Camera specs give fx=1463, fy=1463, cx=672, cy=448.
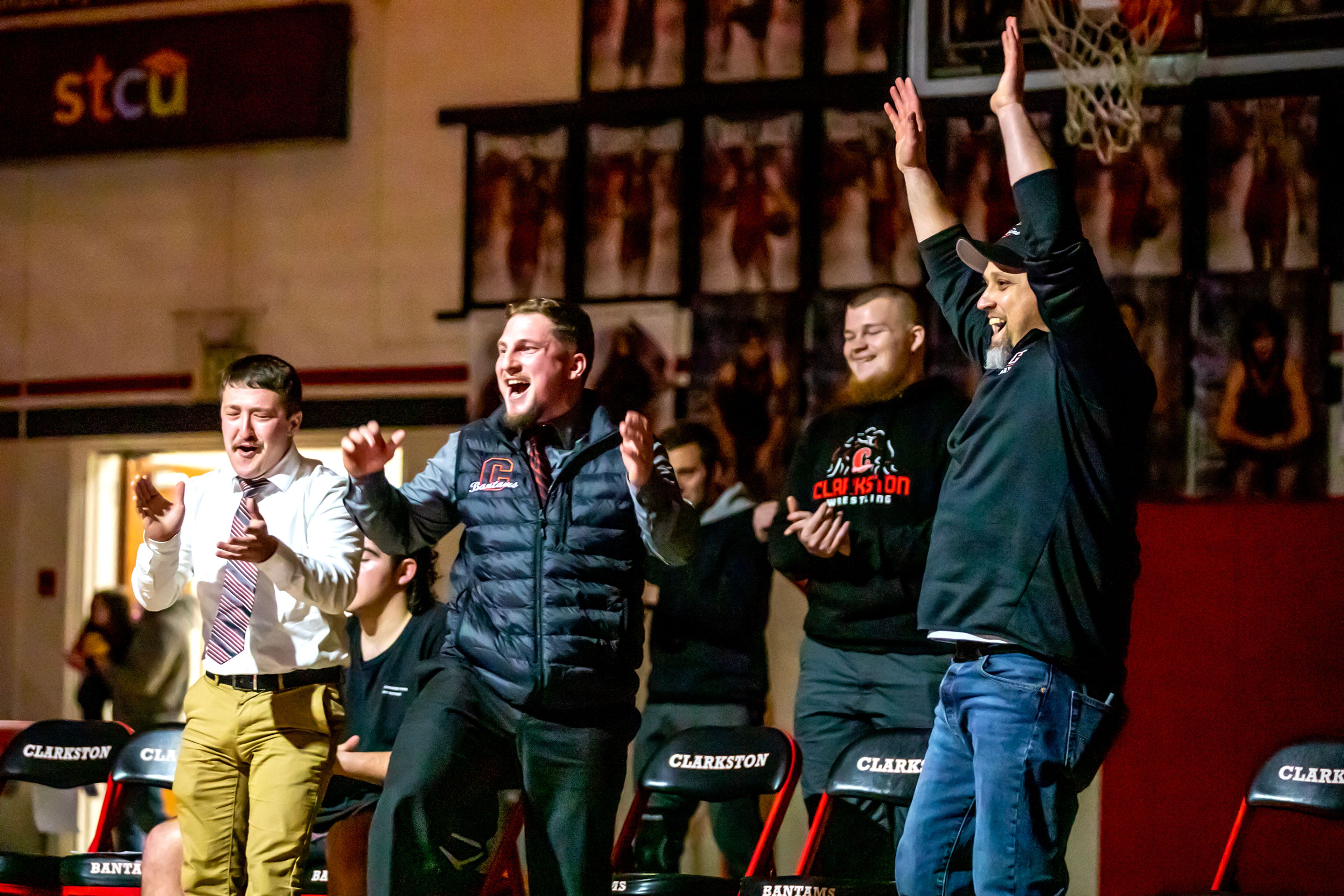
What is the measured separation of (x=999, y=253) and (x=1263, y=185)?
13.7 feet

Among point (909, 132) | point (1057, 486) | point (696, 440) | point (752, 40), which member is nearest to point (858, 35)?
point (752, 40)

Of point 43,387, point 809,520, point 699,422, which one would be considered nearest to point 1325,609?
point 809,520

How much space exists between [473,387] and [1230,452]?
375 cm

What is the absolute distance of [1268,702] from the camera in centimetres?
534

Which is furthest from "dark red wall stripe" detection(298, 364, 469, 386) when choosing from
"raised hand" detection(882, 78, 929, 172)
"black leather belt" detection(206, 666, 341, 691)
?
"raised hand" detection(882, 78, 929, 172)

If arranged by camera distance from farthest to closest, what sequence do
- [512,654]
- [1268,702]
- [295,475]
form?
1. [1268,702]
2. [295,475]
3. [512,654]

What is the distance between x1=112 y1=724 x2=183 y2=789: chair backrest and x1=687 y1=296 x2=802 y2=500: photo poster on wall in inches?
121

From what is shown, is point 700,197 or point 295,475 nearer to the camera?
point 295,475

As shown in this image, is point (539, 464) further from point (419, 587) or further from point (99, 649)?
point (99, 649)

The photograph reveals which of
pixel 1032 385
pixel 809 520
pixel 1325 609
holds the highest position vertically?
pixel 1032 385

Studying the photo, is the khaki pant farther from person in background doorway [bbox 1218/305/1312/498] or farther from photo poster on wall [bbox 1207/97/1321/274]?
photo poster on wall [bbox 1207/97/1321/274]

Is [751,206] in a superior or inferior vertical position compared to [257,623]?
superior

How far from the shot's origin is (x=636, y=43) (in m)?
7.71

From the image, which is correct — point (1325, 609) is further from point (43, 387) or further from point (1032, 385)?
point (43, 387)
